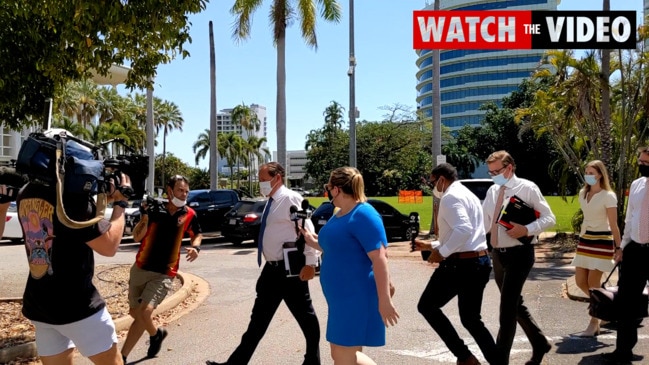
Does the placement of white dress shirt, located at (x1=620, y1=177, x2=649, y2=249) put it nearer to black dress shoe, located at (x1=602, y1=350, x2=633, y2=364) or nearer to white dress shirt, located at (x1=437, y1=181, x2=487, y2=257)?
black dress shoe, located at (x1=602, y1=350, x2=633, y2=364)

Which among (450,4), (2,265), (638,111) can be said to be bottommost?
(2,265)

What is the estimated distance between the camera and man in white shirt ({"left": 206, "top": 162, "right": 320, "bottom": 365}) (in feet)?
17.3

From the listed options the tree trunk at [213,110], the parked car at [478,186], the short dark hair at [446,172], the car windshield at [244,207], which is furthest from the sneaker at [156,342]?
the tree trunk at [213,110]

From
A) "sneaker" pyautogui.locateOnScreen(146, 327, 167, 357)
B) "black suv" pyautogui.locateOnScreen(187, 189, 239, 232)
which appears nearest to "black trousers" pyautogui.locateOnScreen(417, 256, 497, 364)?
"sneaker" pyautogui.locateOnScreen(146, 327, 167, 357)

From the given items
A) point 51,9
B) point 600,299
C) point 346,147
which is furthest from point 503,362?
point 346,147

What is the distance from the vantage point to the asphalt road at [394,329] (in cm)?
599

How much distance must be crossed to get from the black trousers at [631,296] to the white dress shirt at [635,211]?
8 cm

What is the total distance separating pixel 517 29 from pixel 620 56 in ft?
10.2

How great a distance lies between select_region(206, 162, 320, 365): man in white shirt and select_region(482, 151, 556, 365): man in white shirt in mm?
1627

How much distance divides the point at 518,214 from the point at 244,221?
13639mm

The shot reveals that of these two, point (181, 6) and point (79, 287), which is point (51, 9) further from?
point (79, 287)

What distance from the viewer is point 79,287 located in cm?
340

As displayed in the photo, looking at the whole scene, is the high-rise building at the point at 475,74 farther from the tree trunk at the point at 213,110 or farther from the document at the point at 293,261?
the document at the point at 293,261

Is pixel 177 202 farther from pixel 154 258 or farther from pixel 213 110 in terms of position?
pixel 213 110
